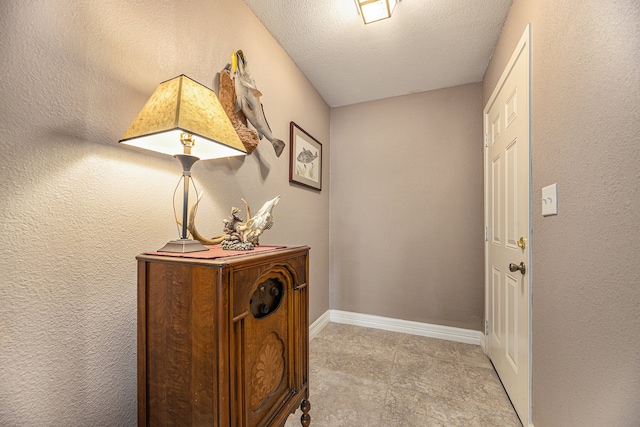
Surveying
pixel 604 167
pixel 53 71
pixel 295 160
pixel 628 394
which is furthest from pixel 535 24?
pixel 53 71

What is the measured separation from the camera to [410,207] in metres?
2.60

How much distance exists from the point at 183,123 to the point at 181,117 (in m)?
0.02

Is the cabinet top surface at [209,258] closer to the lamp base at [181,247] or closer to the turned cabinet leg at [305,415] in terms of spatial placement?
the lamp base at [181,247]

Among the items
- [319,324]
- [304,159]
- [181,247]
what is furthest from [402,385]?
[304,159]

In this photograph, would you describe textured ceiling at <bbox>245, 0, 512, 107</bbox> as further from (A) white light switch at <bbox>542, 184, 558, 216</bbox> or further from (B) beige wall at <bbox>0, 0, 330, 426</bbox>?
(A) white light switch at <bbox>542, 184, 558, 216</bbox>

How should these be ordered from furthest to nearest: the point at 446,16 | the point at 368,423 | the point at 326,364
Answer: the point at 326,364, the point at 446,16, the point at 368,423

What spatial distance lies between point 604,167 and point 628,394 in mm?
618

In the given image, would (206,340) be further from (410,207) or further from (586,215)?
(410,207)

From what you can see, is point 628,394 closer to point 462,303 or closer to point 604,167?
point 604,167

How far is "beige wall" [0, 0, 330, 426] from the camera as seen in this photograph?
0.71 m

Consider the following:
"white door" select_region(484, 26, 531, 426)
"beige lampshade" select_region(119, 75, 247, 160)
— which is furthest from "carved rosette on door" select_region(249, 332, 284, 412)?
"white door" select_region(484, 26, 531, 426)

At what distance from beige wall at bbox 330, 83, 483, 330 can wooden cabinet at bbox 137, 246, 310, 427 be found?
1849 millimetres

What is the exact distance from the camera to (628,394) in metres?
0.67

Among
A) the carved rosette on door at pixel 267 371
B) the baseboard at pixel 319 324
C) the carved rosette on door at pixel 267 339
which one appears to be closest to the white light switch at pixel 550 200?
the carved rosette on door at pixel 267 339
